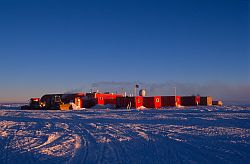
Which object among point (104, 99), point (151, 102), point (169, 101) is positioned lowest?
point (151, 102)

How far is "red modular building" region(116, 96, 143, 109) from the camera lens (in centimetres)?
4706

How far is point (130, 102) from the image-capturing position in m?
47.5

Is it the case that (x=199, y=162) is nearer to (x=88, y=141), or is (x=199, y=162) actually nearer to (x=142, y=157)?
(x=142, y=157)

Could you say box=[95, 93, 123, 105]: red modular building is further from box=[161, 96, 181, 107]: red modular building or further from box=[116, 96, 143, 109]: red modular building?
box=[161, 96, 181, 107]: red modular building

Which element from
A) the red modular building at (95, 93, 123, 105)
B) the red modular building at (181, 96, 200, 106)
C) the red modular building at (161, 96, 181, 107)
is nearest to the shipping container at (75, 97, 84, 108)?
the red modular building at (95, 93, 123, 105)

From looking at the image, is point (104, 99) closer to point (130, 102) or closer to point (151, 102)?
point (130, 102)

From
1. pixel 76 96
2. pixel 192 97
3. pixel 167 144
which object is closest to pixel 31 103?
pixel 76 96

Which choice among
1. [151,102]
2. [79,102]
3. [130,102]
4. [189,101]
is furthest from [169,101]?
[79,102]

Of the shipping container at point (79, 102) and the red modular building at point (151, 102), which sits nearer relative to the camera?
the red modular building at point (151, 102)

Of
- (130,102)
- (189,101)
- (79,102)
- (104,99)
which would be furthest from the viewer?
(104,99)

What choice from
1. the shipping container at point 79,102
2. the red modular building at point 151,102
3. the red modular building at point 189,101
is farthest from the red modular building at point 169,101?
the shipping container at point 79,102

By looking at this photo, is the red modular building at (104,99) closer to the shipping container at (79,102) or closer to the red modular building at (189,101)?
the shipping container at (79,102)

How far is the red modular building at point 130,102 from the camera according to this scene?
154ft

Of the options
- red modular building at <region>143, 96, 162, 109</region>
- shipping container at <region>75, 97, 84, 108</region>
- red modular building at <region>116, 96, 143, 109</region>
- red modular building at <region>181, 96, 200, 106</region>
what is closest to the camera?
red modular building at <region>116, 96, 143, 109</region>
